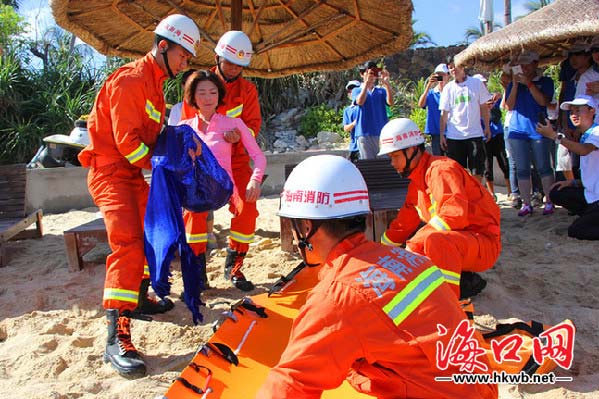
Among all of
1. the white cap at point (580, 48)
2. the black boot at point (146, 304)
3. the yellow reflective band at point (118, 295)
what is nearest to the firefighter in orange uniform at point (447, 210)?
the yellow reflective band at point (118, 295)

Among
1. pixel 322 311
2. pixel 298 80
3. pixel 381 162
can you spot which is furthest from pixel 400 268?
pixel 298 80

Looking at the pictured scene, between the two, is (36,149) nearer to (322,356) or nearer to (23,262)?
(23,262)

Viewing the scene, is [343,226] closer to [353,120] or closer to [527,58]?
[353,120]

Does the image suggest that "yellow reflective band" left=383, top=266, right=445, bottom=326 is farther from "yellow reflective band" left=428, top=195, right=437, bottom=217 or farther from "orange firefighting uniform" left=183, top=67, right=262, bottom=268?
"orange firefighting uniform" left=183, top=67, right=262, bottom=268

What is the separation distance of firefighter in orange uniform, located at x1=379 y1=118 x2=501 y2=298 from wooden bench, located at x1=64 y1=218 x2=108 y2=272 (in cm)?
268

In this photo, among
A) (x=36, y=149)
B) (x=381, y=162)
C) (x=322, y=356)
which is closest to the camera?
(x=322, y=356)

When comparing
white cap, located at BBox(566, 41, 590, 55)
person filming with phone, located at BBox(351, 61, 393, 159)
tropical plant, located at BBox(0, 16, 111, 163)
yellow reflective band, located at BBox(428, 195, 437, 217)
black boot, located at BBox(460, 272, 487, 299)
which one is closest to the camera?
yellow reflective band, located at BBox(428, 195, 437, 217)

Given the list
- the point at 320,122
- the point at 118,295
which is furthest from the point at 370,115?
the point at 320,122

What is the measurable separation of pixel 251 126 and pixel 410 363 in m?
3.02

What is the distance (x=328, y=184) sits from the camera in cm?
180

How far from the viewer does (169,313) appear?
148 inches

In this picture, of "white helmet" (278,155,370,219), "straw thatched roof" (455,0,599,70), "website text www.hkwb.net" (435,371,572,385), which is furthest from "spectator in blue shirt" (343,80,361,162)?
"white helmet" (278,155,370,219)

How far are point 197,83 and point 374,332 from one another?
2.54 m

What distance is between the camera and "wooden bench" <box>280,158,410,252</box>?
463 centimetres
